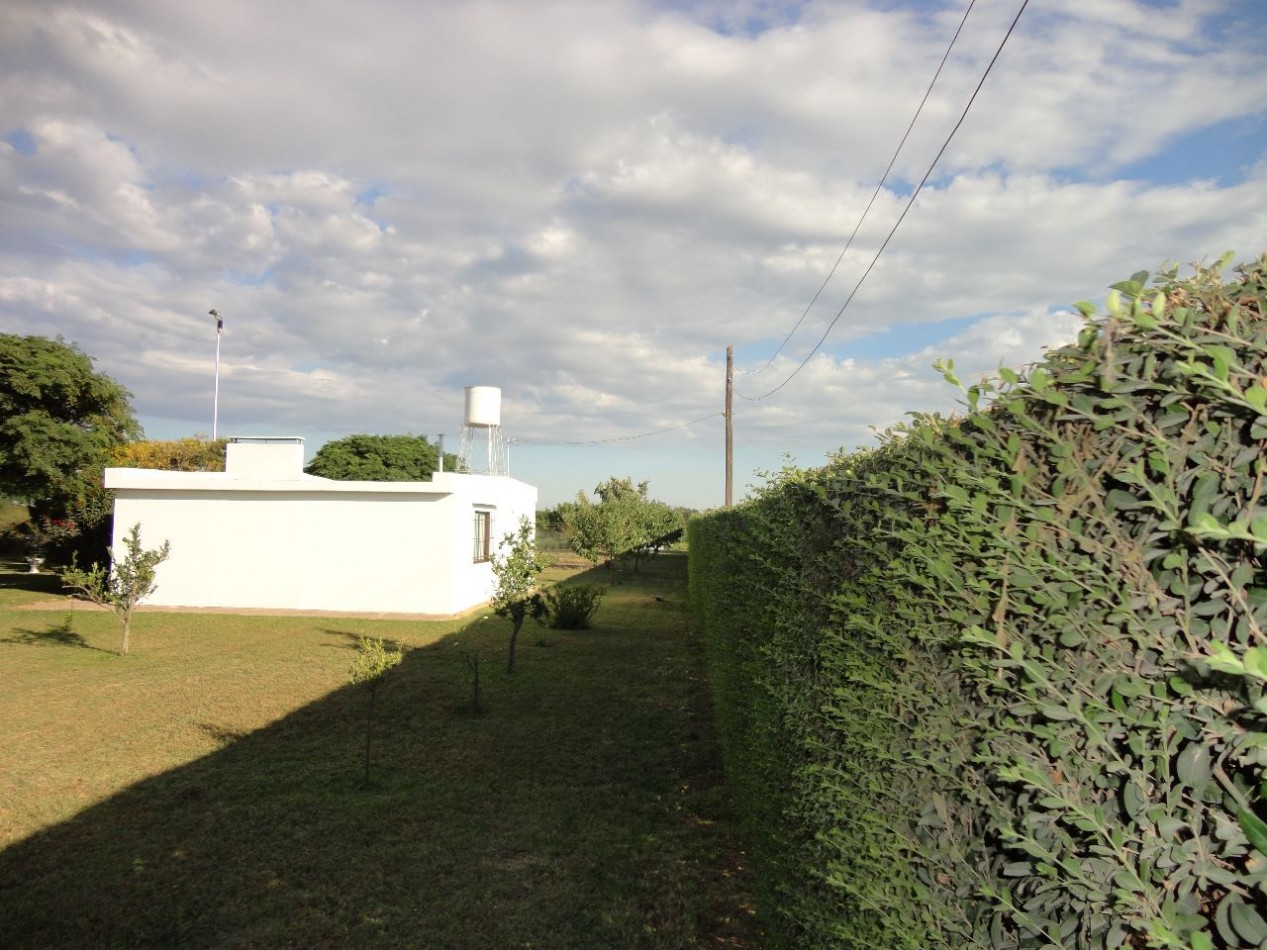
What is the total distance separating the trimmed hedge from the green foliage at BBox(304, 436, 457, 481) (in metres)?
45.4

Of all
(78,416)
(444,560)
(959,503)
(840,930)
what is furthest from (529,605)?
(78,416)

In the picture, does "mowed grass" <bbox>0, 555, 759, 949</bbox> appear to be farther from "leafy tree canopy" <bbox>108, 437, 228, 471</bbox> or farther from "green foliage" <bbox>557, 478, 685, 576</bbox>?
"leafy tree canopy" <bbox>108, 437, 228, 471</bbox>

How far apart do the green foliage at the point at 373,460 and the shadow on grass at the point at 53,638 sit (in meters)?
30.9

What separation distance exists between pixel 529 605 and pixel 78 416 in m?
21.6

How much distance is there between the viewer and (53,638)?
14.1 m

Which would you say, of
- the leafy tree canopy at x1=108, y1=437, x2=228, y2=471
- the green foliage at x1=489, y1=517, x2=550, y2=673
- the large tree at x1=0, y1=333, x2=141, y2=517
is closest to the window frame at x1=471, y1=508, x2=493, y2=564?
the green foliage at x1=489, y1=517, x2=550, y2=673

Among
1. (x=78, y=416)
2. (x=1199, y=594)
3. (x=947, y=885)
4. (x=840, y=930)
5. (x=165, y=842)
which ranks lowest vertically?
(x=165, y=842)

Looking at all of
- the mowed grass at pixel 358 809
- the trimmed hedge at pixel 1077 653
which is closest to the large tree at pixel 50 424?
the mowed grass at pixel 358 809

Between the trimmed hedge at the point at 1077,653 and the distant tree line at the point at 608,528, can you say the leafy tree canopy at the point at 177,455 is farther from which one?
the trimmed hedge at the point at 1077,653

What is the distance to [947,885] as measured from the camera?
1.91 metres

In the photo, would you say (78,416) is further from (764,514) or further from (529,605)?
(764,514)

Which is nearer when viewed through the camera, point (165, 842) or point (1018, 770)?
point (1018, 770)

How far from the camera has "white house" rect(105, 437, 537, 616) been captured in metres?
17.6

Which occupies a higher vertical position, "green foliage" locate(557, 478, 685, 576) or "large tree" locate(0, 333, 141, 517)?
"large tree" locate(0, 333, 141, 517)
